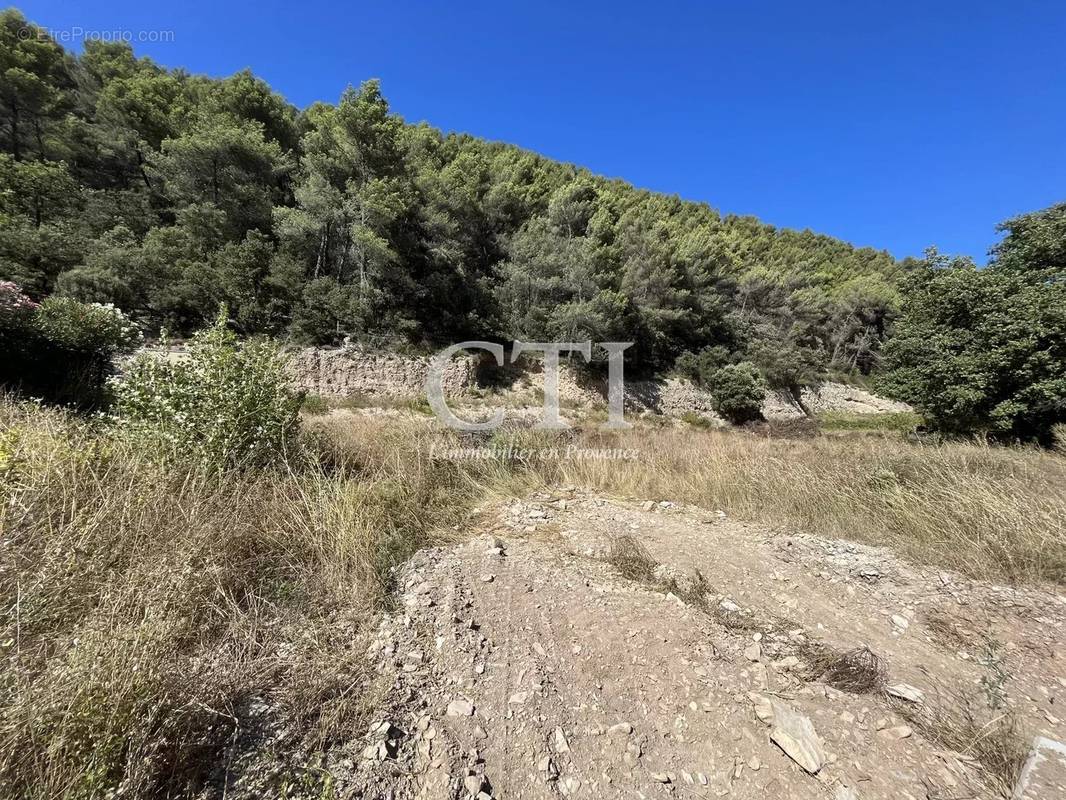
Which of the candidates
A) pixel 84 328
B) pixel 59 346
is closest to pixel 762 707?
pixel 59 346

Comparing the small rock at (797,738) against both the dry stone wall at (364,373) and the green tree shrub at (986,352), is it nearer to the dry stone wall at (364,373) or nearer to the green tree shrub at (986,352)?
the green tree shrub at (986,352)

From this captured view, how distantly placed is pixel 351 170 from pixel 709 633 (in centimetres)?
1577

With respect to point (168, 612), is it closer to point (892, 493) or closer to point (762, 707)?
point (762, 707)

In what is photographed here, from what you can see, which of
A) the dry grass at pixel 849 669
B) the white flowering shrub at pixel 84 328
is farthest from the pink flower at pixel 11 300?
the dry grass at pixel 849 669

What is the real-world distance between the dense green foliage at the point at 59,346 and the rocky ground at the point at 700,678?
5.73 meters

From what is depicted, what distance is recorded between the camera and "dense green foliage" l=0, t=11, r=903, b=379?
36.8ft

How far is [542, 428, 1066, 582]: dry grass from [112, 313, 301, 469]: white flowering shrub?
3.31 m

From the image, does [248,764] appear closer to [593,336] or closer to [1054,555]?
[1054,555]

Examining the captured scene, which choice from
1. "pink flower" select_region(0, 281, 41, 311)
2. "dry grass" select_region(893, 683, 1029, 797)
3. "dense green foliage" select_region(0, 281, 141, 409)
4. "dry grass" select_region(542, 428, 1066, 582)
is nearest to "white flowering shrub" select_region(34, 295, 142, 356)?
"dense green foliage" select_region(0, 281, 141, 409)

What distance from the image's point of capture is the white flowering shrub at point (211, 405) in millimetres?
3162

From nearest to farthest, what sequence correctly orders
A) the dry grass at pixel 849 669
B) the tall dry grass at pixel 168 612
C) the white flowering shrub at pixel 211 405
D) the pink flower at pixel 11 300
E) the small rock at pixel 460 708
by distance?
the tall dry grass at pixel 168 612 < the small rock at pixel 460 708 < the dry grass at pixel 849 669 < the white flowering shrub at pixel 211 405 < the pink flower at pixel 11 300

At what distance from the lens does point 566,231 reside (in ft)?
54.7

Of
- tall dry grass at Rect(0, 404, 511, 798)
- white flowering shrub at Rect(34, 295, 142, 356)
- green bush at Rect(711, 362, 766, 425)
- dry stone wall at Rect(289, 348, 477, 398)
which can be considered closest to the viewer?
tall dry grass at Rect(0, 404, 511, 798)

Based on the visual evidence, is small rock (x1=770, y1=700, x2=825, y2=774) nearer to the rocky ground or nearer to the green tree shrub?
A: the rocky ground
